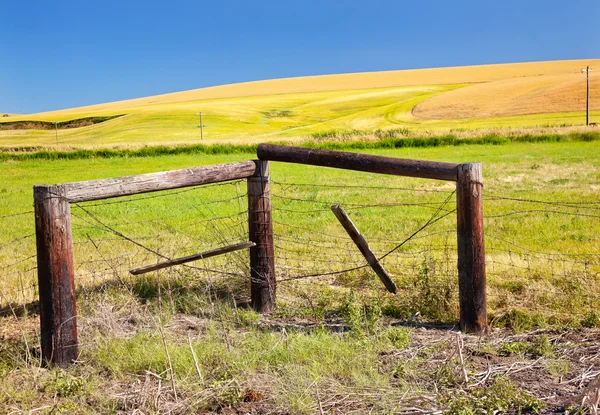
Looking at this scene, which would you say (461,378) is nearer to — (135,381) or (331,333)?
(331,333)

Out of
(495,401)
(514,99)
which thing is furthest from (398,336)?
(514,99)

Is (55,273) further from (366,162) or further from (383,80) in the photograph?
(383,80)

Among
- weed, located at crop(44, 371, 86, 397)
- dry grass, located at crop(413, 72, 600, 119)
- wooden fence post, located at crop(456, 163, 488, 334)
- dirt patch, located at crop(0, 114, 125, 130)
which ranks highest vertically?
dirt patch, located at crop(0, 114, 125, 130)

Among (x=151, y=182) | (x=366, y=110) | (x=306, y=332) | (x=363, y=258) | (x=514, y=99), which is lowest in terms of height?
(x=306, y=332)

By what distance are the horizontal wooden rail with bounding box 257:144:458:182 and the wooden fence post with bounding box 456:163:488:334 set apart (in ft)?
0.56

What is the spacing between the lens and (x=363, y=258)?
918 cm

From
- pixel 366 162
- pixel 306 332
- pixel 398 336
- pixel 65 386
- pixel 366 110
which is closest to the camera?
pixel 65 386

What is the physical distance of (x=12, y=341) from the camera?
19.4 ft

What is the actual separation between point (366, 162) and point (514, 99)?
182ft

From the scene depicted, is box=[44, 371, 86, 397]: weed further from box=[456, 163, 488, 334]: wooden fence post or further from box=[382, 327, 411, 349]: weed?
box=[456, 163, 488, 334]: wooden fence post

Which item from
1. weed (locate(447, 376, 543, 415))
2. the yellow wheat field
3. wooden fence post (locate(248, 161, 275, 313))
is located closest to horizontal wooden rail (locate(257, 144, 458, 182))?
wooden fence post (locate(248, 161, 275, 313))

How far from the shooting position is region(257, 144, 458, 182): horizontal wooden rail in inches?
237

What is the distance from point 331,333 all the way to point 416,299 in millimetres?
1275

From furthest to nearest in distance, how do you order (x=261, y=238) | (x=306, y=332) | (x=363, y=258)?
(x=363, y=258)
(x=261, y=238)
(x=306, y=332)
